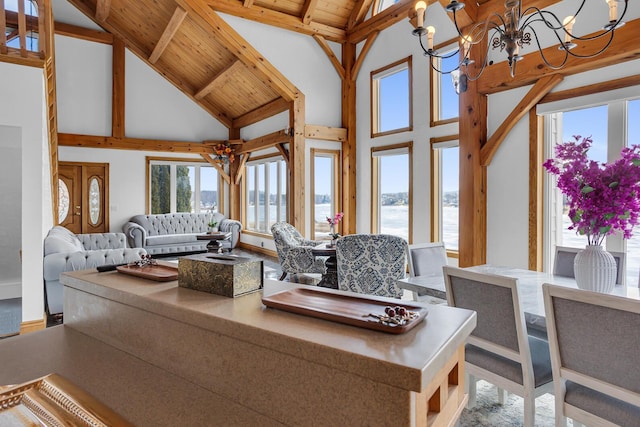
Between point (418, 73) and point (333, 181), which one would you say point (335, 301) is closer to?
point (418, 73)

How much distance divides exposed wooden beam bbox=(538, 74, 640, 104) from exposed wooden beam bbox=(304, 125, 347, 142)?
12.4ft

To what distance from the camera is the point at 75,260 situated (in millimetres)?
3822

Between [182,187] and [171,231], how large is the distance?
4.23 feet

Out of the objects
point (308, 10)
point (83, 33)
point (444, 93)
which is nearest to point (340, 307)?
point (444, 93)

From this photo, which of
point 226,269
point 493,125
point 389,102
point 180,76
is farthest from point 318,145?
point 226,269

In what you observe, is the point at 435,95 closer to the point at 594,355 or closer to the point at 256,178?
the point at 594,355

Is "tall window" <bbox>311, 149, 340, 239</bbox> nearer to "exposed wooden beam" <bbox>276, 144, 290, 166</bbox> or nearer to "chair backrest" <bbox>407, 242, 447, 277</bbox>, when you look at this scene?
"exposed wooden beam" <bbox>276, 144, 290, 166</bbox>

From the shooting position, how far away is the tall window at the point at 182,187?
363 inches

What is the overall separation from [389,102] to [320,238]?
2.83 meters

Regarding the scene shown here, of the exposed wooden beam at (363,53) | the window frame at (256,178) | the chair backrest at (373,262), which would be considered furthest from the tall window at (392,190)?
the chair backrest at (373,262)

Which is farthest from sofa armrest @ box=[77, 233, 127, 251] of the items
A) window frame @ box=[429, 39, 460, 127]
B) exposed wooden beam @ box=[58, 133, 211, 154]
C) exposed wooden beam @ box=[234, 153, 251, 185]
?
window frame @ box=[429, 39, 460, 127]

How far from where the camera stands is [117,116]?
28.1 feet

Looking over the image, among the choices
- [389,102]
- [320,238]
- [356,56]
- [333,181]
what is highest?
[356,56]

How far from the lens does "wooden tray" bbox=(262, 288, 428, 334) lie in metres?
0.74
